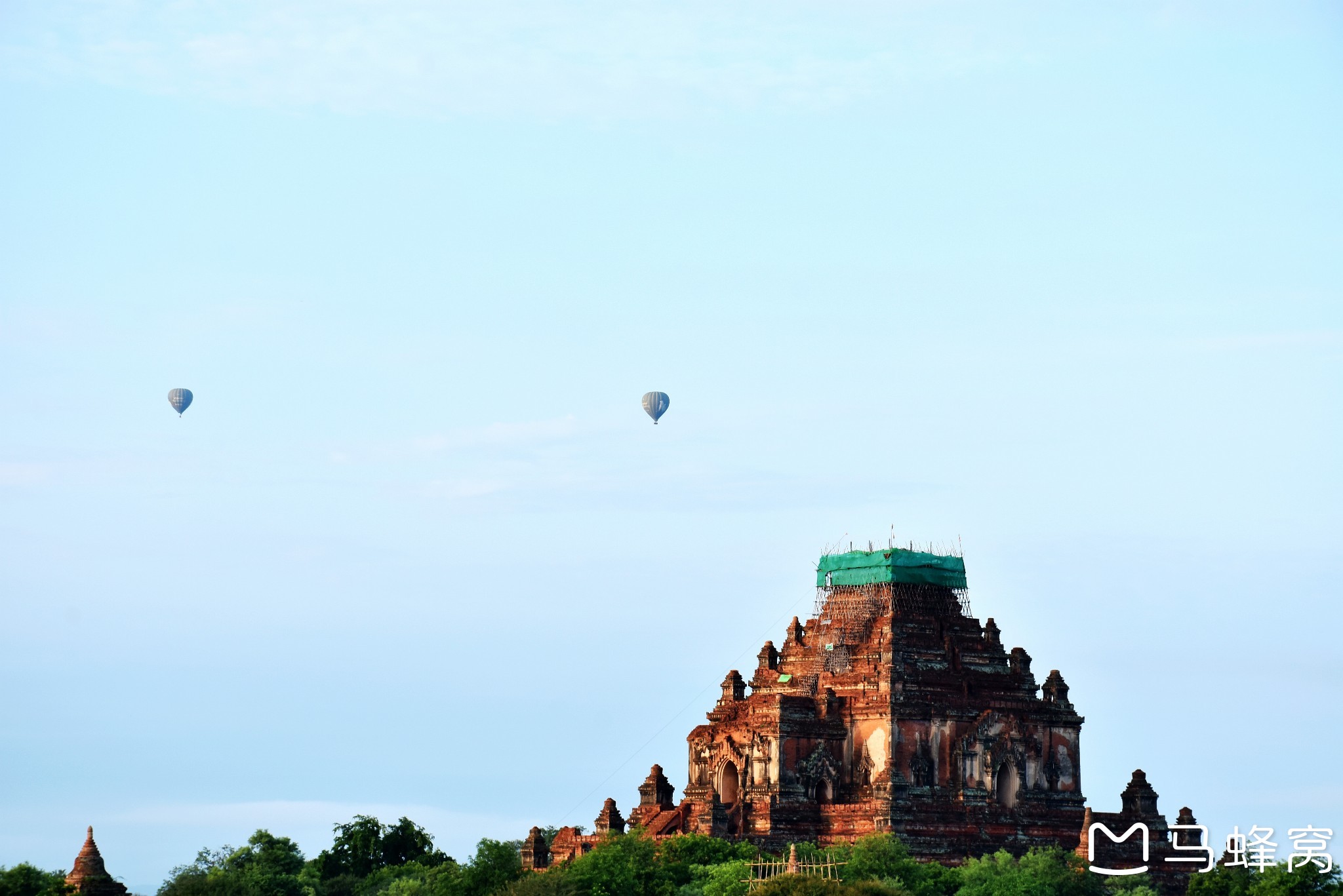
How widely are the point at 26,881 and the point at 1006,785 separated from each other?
45.0 m

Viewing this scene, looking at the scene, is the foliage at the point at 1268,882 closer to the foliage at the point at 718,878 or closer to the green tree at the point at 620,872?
the foliage at the point at 718,878

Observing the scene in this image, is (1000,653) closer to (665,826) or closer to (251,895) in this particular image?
(665,826)

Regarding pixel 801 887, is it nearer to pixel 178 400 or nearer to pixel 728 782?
pixel 728 782

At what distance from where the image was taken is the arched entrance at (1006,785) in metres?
127

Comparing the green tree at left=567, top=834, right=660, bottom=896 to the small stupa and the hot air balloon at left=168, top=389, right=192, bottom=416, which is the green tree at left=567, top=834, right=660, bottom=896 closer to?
the small stupa

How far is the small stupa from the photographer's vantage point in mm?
116750

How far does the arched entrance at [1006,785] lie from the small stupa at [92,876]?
3928 cm

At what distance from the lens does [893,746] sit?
125 meters

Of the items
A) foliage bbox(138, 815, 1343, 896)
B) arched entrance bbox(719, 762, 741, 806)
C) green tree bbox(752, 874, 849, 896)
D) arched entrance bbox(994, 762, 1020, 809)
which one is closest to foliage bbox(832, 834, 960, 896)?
foliage bbox(138, 815, 1343, 896)

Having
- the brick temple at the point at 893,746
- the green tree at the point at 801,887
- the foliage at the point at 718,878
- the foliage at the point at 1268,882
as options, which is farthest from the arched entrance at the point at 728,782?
the green tree at the point at 801,887

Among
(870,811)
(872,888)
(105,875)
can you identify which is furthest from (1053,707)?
(105,875)

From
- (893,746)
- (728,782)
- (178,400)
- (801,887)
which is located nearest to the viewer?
(801,887)

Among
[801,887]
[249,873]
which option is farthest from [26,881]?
[801,887]

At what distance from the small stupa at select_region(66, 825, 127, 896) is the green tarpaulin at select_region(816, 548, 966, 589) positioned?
36.3 metres
